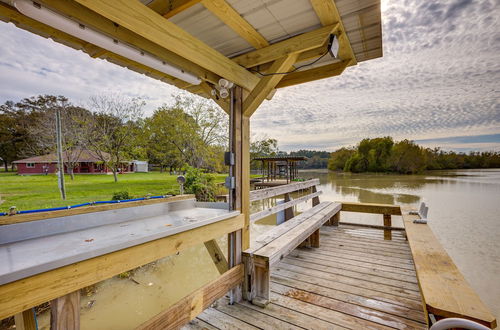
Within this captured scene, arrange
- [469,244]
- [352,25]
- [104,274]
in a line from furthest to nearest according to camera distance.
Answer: [469,244]
[352,25]
[104,274]

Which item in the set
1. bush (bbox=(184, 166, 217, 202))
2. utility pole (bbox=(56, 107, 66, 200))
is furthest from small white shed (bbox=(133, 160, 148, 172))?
utility pole (bbox=(56, 107, 66, 200))

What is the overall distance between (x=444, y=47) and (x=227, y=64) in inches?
424

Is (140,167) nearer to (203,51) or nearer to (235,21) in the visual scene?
(203,51)

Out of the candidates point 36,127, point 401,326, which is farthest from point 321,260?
point 36,127

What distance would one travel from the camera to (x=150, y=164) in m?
12.8

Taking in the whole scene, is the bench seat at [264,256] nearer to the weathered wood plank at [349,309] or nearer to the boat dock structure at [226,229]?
the boat dock structure at [226,229]

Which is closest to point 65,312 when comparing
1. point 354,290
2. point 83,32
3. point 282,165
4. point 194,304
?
point 194,304

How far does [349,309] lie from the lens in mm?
2084

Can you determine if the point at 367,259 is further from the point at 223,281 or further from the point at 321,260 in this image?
the point at 223,281

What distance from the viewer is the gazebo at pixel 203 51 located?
103cm

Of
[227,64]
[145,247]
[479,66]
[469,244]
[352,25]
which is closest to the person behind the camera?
[145,247]

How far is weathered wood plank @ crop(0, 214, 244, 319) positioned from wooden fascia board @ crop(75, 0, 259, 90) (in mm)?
1193

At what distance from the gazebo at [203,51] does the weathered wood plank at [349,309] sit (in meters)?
0.61

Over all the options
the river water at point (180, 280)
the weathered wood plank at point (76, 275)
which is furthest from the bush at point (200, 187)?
the weathered wood plank at point (76, 275)
